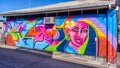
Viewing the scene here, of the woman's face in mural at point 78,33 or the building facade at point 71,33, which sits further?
the woman's face in mural at point 78,33

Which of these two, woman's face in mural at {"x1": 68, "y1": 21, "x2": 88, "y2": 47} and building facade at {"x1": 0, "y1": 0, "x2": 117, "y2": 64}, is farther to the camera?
woman's face in mural at {"x1": 68, "y1": 21, "x2": 88, "y2": 47}

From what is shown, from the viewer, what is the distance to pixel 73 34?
34.9 feet

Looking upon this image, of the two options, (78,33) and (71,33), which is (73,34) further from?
(78,33)

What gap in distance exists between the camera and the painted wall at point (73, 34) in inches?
358

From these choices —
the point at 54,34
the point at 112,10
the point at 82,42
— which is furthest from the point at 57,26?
the point at 112,10

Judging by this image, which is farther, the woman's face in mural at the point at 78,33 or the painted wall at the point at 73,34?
the woman's face in mural at the point at 78,33

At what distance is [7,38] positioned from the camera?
604 inches

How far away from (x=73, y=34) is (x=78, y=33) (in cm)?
37

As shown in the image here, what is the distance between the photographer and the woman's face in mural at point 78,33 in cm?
1011

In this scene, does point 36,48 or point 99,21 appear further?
point 36,48

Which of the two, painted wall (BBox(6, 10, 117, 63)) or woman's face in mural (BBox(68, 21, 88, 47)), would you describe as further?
woman's face in mural (BBox(68, 21, 88, 47))

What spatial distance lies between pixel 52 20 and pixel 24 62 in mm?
4010

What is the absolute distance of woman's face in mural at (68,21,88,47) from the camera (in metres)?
10.1

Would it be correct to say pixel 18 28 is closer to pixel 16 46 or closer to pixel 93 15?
pixel 16 46
